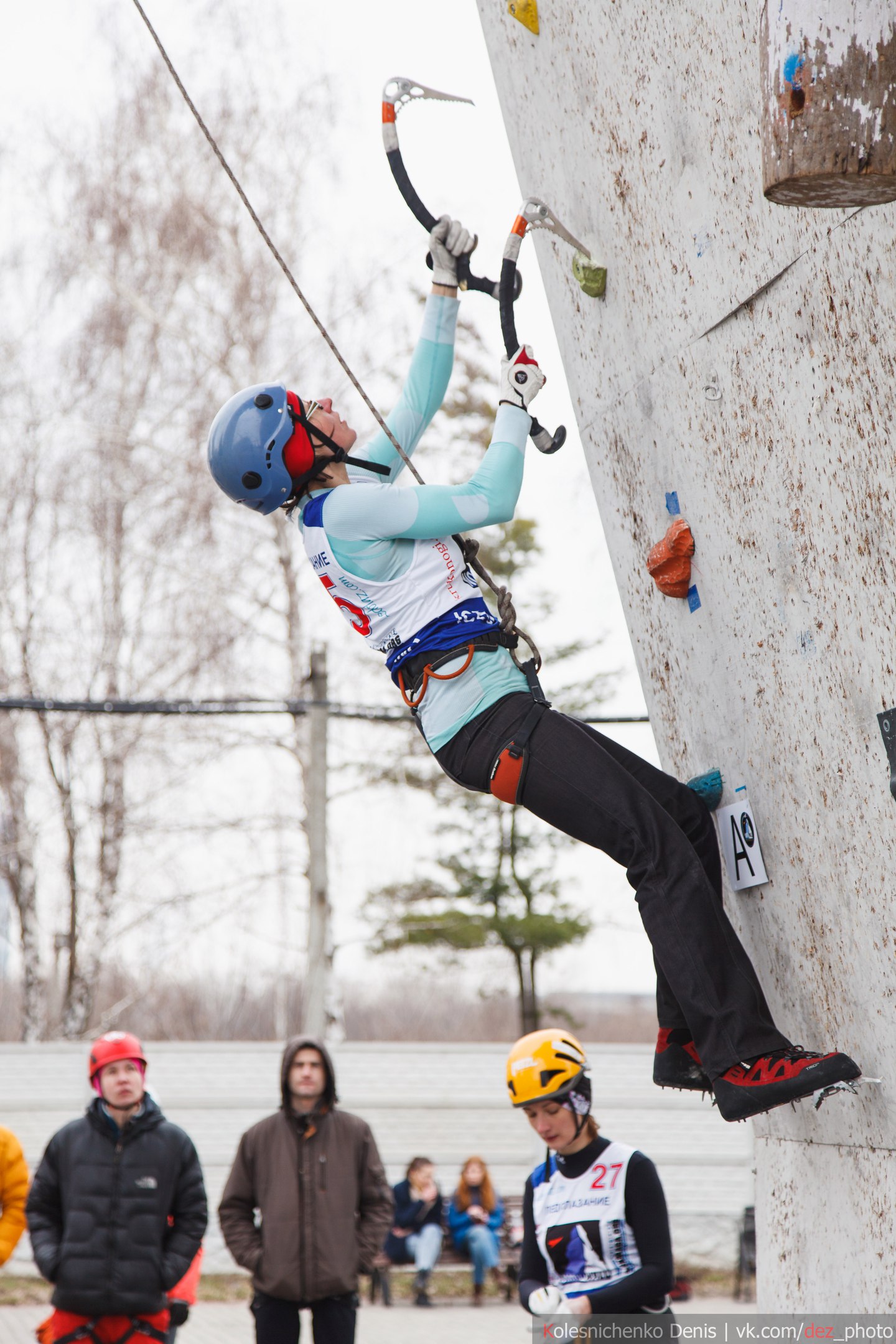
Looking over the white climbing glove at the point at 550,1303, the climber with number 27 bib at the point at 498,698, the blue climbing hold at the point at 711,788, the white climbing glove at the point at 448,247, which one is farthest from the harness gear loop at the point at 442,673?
the white climbing glove at the point at 550,1303

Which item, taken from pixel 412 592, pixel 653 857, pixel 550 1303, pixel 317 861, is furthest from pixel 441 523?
pixel 317 861

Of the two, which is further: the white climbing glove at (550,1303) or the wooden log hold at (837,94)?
the white climbing glove at (550,1303)

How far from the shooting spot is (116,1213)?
557 centimetres

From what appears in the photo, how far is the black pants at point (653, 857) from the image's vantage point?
115 inches

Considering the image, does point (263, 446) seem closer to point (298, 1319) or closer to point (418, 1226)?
point (298, 1319)

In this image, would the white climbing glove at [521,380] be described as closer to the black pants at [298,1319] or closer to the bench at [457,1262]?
the black pants at [298,1319]

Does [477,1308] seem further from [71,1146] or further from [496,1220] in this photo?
[71,1146]

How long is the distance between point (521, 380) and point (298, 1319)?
4.27 metres

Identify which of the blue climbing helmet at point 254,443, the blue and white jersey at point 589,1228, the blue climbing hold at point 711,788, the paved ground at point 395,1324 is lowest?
the paved ground at point 395,1324

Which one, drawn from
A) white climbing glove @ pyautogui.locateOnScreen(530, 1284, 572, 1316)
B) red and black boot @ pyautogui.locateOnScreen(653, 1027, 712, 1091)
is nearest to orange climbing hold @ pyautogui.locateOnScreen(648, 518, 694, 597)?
red and black boot @ pyautogui.locateOnScreen(653, 1027, 712, 1091)

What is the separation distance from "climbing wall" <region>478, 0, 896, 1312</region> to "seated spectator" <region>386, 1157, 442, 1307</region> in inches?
335

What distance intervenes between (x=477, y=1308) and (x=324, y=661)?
227 inches

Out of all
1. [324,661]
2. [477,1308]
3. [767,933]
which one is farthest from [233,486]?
[477,1308]

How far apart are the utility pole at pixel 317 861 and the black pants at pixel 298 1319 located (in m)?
6.67
